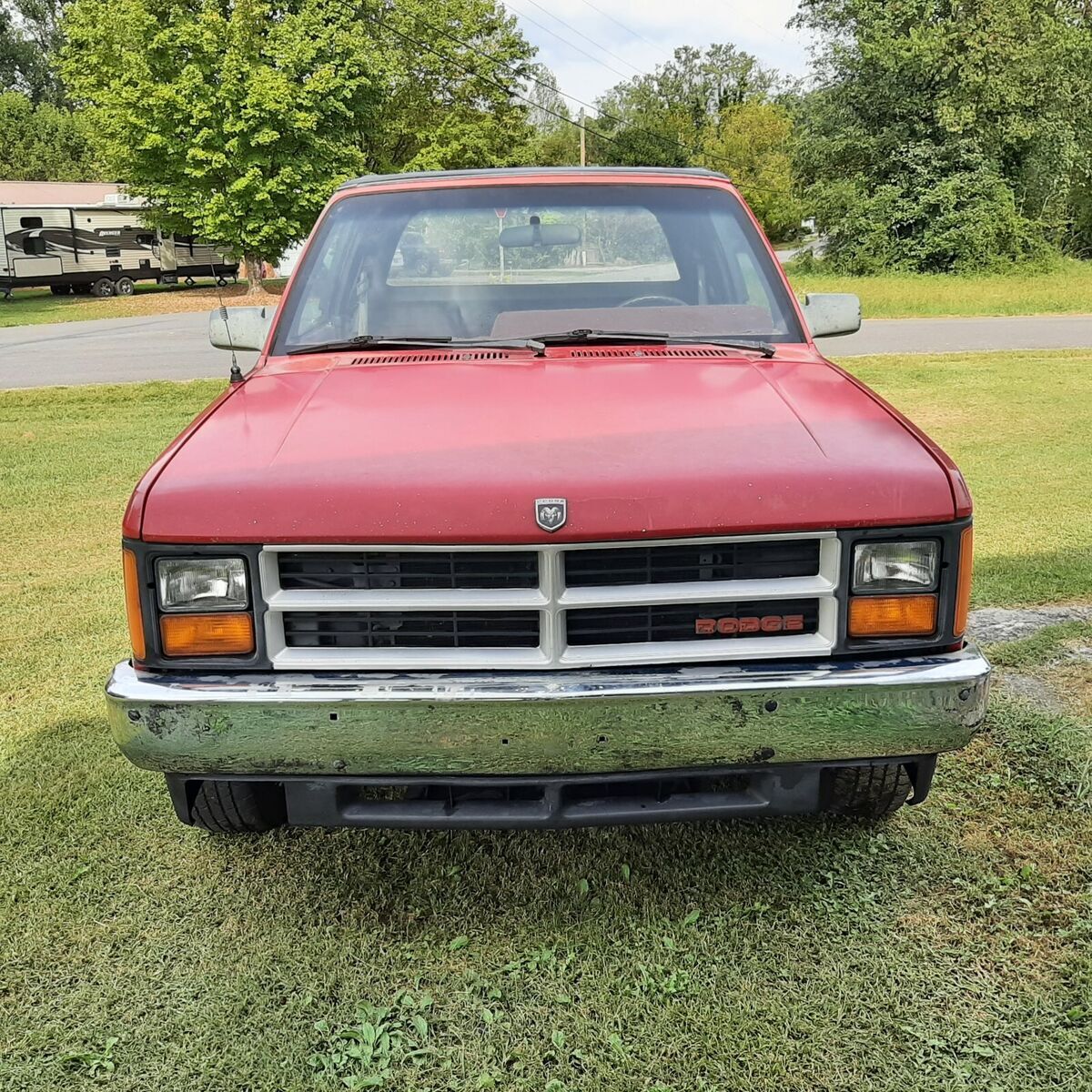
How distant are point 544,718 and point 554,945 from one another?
71cm

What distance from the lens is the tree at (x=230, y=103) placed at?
28938 millimetres

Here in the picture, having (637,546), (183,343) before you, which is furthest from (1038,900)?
(183,343)

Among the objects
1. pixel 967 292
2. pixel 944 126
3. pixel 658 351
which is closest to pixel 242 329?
pixel 658 351

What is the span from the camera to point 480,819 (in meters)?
2.43

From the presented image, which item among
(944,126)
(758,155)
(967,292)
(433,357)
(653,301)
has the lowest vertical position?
(967,292)

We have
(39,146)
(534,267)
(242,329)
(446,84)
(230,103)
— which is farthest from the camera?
(39,146)

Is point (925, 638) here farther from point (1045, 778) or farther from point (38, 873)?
point (38, 873)

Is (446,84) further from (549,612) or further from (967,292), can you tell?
(549,612)

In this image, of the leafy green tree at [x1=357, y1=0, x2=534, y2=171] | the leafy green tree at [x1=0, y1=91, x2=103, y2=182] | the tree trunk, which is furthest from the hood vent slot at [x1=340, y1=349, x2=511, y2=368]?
the leafy green tree at [x1=0, y1=91, x2=103, y2=182]

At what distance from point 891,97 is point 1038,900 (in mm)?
35180

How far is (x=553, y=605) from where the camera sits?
7.54ft

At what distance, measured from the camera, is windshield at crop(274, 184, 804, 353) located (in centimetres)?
343

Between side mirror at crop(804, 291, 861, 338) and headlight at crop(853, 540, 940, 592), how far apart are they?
1.45m

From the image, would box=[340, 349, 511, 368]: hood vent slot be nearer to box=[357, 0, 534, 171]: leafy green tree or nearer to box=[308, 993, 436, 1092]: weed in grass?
box=[308, 993, 436, 1092]: weed in grass
